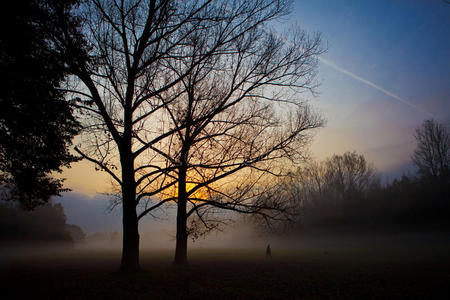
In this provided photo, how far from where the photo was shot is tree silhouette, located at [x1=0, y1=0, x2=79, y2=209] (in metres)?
8.91

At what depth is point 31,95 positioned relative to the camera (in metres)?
8.99

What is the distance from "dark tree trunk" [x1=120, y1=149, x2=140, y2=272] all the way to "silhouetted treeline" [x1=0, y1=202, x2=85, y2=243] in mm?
40688

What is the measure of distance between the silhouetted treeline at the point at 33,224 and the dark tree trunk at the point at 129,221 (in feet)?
133

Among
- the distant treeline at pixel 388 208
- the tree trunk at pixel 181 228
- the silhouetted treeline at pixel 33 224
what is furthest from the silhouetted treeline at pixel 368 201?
the silhouetted treeline at pixel 33 224

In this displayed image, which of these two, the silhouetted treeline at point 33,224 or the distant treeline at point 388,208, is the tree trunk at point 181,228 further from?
the silhouetted treeline at point 33,224

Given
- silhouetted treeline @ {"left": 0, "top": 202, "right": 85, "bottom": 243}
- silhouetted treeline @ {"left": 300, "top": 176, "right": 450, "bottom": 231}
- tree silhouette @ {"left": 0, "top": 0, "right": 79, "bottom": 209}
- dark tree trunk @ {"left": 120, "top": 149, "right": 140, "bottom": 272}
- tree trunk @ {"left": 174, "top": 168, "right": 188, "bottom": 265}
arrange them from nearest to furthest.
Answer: tree silhouette @ {"left": 0, "top": 0, "right": 79, "bottom": 209}
dark tree trunk @ {"left": 120, "top": 149, "right": 140, "bottom": 272}
tree trunk @ {"left": 174, "top": 168, "right": 188, "bottom": 265}
silhouetted treeline @ {"left": 300, "top": 176, "right": 450, "bottom": 231}
silhouetted treeline @ {"left": 0, "top": 202, "right": 85, "bottom": 243}

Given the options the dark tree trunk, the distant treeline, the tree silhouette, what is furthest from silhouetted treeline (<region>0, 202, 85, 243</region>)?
the distant treeline

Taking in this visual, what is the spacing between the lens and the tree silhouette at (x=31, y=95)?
29.2ft

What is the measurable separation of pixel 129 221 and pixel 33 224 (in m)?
55.1

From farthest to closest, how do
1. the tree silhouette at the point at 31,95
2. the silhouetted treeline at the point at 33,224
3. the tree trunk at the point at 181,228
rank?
the silhouetted treeline at the point at 33,224
the tree trunk at the point at 181,228
the tree silhouette at the point at 31,95

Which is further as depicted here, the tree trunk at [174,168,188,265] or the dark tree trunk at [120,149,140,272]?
the tree trunk at [174,168,188,265]

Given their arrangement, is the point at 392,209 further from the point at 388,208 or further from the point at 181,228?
the point at 181,228

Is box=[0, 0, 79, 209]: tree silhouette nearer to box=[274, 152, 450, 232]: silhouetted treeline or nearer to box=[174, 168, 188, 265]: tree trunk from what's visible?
box=[174, 168, 188, 265]: tree trunk

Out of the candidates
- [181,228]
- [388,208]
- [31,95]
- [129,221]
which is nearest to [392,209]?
[388,208]
